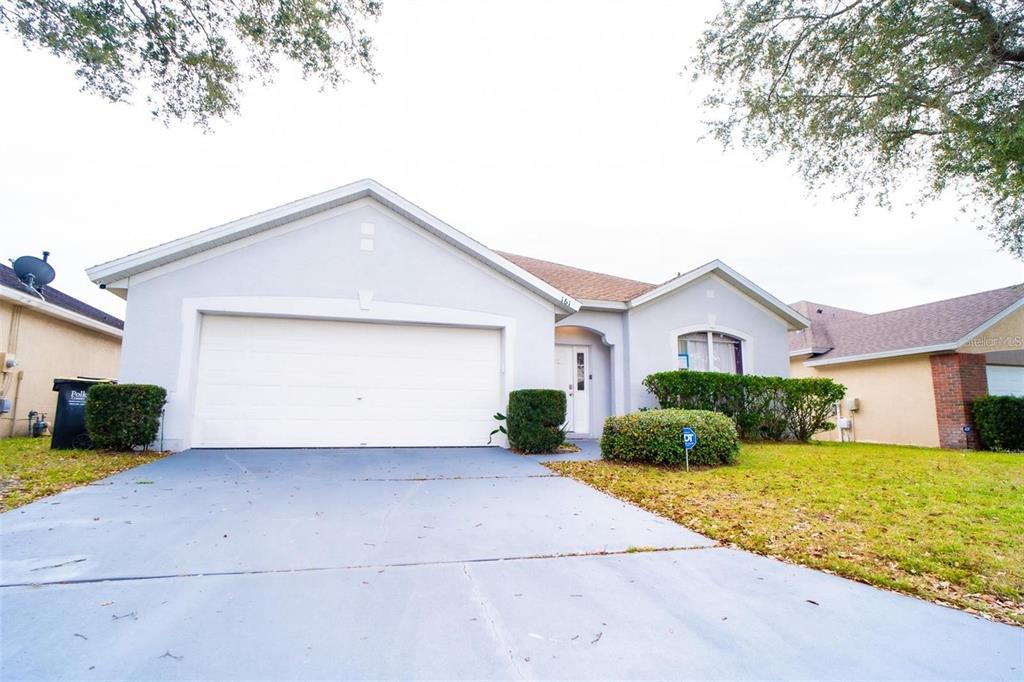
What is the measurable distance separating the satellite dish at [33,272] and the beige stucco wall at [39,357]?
93cm

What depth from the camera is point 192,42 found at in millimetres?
6777

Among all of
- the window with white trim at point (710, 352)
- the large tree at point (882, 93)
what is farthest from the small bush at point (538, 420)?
the large tree at point (882, 93)

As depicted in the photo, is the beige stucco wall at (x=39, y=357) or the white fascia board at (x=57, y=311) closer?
the white fascia board at (x=57, y=311)

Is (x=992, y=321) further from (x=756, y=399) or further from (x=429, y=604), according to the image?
(x=429, y=604)

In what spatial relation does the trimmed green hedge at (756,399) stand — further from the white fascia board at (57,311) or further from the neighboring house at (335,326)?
the white fascia board at (57,311)

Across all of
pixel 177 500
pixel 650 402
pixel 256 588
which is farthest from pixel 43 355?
pixel 650 402

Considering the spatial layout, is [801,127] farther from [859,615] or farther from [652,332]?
[859,615]

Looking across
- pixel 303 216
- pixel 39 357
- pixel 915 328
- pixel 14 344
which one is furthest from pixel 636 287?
pixel 39 357

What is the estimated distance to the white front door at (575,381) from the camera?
1186 centimetres

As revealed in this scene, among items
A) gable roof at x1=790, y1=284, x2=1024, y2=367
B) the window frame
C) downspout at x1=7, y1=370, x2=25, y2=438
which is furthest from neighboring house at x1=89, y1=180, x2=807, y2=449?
gable roof at x1=790, y1=284, x2=1024, y2=367

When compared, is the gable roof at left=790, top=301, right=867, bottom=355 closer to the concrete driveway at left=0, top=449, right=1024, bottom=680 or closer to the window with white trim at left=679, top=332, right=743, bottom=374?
the window with white trim at left=679, top=332, right=743, bottom=374

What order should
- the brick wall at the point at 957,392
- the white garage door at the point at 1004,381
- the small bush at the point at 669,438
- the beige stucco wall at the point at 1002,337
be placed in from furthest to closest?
1. the white garage door at the point at 1004,381
2. the beige stucco wall at the point at 1002,337
3. the brick wall at the point at 957,392
4. the small bush at the point at 669,438

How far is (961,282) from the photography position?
77.3 ft

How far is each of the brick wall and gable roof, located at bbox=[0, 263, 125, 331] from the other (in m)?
21.6
